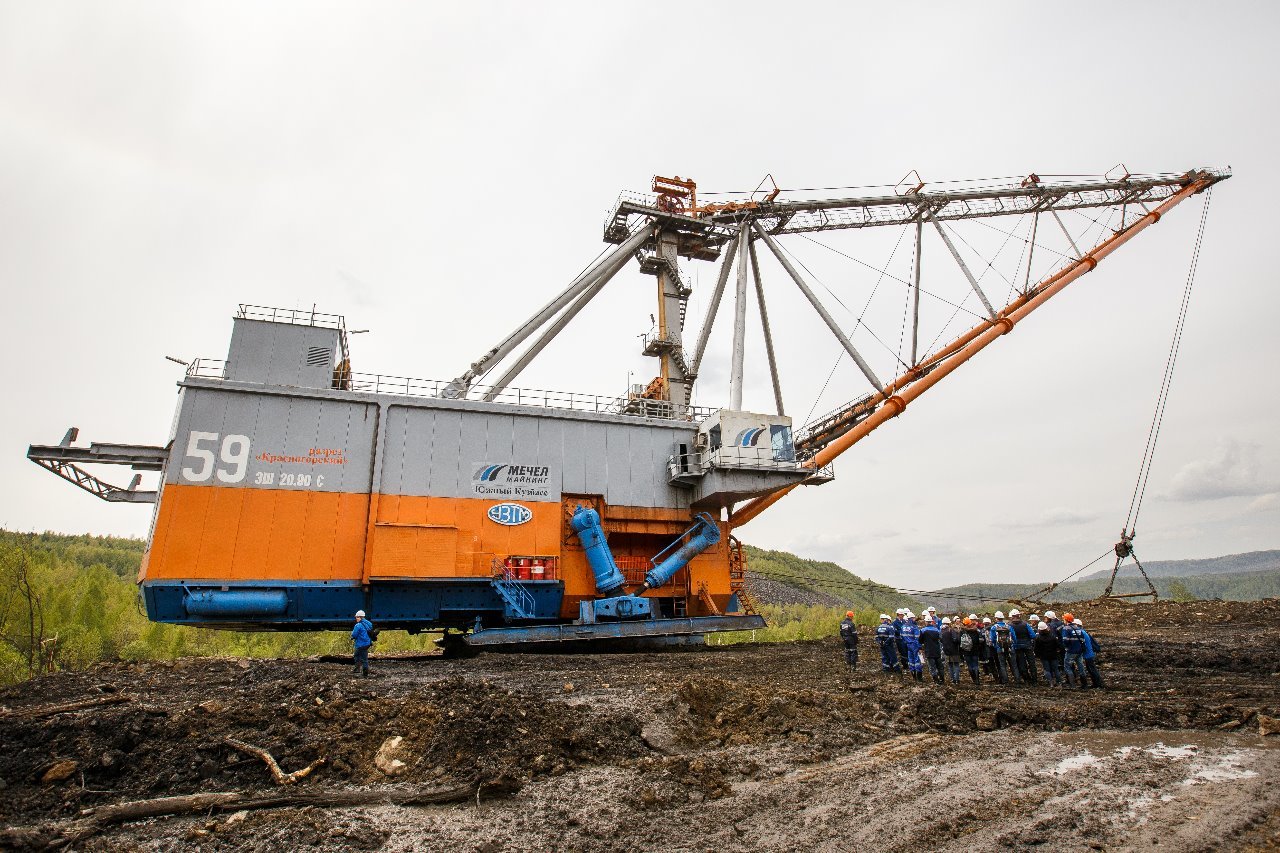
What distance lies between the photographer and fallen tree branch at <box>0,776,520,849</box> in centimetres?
503

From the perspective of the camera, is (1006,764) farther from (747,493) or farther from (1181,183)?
(1181,183)

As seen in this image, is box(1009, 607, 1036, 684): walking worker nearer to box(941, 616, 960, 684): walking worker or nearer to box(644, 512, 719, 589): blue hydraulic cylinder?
box(941, 616, 960, 684): walking worker

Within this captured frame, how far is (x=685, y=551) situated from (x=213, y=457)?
11910 mm

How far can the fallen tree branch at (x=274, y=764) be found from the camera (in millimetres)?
6078

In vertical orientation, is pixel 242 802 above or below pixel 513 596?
below

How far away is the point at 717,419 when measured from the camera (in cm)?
1895

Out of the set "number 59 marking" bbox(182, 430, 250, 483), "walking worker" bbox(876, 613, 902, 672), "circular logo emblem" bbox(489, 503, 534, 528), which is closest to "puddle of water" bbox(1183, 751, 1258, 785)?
"walking worker" bbox(876, 613, 902, 672)

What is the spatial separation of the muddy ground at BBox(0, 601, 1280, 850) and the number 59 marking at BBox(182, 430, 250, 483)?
5.42m

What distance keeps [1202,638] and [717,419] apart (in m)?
12.9

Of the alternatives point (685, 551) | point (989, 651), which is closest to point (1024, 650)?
point (989, 651)

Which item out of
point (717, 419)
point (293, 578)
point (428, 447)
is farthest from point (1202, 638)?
point (293, 578)

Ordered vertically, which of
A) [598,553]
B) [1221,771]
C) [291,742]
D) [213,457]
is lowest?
[1221,771]

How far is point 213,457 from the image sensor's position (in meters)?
15.3

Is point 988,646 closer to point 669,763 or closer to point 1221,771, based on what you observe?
point 1221,771
